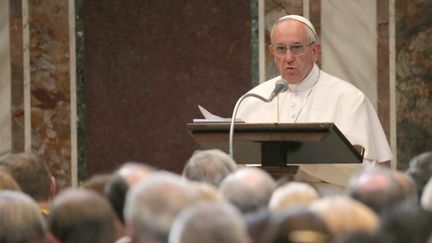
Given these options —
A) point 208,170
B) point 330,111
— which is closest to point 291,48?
point 330,111

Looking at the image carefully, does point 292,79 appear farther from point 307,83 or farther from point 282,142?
point 282,142

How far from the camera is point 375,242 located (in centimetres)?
370

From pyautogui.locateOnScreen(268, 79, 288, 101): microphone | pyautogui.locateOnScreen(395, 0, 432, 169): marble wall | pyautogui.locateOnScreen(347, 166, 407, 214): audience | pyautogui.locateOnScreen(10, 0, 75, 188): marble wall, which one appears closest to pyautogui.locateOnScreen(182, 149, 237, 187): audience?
pyautogui.locateOnScreen(347, 166, 407, 214): audience

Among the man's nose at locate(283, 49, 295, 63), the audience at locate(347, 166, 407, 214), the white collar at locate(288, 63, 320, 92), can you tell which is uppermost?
the man's nose at locate(283, 49, 295, 63)

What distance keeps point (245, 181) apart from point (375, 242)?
4.55 feet

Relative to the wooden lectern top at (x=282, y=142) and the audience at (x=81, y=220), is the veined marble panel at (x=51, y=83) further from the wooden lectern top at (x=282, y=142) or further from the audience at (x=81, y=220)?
the audience at (x=81, y=220)

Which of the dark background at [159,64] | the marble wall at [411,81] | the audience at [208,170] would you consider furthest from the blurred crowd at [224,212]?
the dark background at [159,64]

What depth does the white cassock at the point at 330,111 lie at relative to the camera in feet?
30.1

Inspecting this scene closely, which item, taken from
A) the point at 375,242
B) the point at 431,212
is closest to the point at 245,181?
the point at 431,212

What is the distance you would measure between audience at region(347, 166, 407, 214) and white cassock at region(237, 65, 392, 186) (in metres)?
4.22

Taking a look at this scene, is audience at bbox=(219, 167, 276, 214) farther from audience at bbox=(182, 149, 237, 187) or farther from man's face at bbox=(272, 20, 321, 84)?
man's face at bbox=(272, 20, 321, 84)

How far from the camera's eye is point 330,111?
941 cm

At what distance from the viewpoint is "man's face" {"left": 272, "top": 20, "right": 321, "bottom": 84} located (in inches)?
372

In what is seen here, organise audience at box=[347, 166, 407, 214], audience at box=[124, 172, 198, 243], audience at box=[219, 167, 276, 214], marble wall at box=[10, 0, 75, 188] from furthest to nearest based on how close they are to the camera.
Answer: marble wall at box=[10, 0, 75, 188], audience at box=[219, 167, 276, 214], audience at box=[347, 166, 407, 214], audience at box=[124, 172, 198, 243]
